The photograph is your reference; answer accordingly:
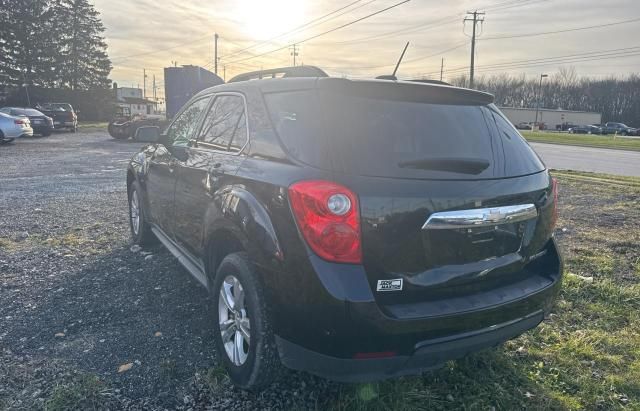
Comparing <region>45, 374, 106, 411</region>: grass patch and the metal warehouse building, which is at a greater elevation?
the metal warehouse building

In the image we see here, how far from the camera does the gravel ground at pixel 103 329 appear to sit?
2.57 m

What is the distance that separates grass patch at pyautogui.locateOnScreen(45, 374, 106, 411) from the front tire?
71 centimetres

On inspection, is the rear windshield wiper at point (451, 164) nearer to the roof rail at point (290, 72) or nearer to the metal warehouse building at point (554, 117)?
the roof rail at point (290, 72)

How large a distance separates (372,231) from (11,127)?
20.9 meters

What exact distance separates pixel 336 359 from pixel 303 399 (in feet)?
2.25

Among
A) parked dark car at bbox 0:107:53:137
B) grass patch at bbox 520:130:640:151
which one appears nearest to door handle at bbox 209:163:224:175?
parked dark car at bbox 0:107:53:137

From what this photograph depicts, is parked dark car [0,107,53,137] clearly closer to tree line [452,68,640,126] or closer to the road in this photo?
the road

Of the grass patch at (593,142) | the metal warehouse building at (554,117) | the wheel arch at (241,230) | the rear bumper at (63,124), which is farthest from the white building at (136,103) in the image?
the wheel arch at (241,230)

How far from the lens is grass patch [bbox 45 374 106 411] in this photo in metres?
2.45

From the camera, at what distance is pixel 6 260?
4.71 metres

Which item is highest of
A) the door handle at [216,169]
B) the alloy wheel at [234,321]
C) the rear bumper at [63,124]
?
the rear bumper at [63,124]

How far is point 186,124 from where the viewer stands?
402cm

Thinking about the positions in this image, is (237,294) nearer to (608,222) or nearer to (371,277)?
(371,277)

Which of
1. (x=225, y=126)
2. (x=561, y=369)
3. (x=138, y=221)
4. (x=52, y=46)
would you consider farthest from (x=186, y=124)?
(x=52, y=46)
